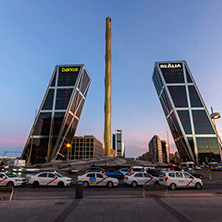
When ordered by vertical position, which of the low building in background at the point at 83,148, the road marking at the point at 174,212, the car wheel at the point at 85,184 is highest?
the low building in background at the point at 83,148

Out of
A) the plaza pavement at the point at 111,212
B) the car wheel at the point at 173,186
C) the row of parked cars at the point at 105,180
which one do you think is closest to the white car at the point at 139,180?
the row of parked cars at the point at 105,180

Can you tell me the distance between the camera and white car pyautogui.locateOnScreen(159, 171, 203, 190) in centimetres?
1406

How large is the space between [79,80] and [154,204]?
3711 inches

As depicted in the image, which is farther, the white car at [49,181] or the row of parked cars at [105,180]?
the white car at [49,181]

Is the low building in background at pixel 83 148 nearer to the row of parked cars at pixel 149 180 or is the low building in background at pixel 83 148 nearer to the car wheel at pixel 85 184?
the row of parked cars at pixel 149 180

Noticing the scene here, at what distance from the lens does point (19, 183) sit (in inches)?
644

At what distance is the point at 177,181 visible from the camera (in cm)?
1427

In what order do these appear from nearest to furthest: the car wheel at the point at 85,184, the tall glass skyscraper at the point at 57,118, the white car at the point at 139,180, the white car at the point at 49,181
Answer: the car wheel at the point at 85,184 → the white car at the point at 49,181 → the white car at the point at 139,180 → the tall glass skyscraper at the point at 57,118

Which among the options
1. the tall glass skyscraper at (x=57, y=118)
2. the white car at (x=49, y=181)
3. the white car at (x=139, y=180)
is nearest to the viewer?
the white car at (x=49, y=181)

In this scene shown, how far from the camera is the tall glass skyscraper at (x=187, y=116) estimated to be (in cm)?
8038

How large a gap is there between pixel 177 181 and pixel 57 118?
8277cm

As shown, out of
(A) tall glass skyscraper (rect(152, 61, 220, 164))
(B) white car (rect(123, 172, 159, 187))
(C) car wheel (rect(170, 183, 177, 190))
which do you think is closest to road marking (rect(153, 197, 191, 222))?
(C) car wheel (rect(170, 183, 177, 190))

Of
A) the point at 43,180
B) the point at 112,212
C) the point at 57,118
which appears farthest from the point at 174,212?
the point at 57,118

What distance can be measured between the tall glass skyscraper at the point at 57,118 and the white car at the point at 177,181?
78069 millimetres
